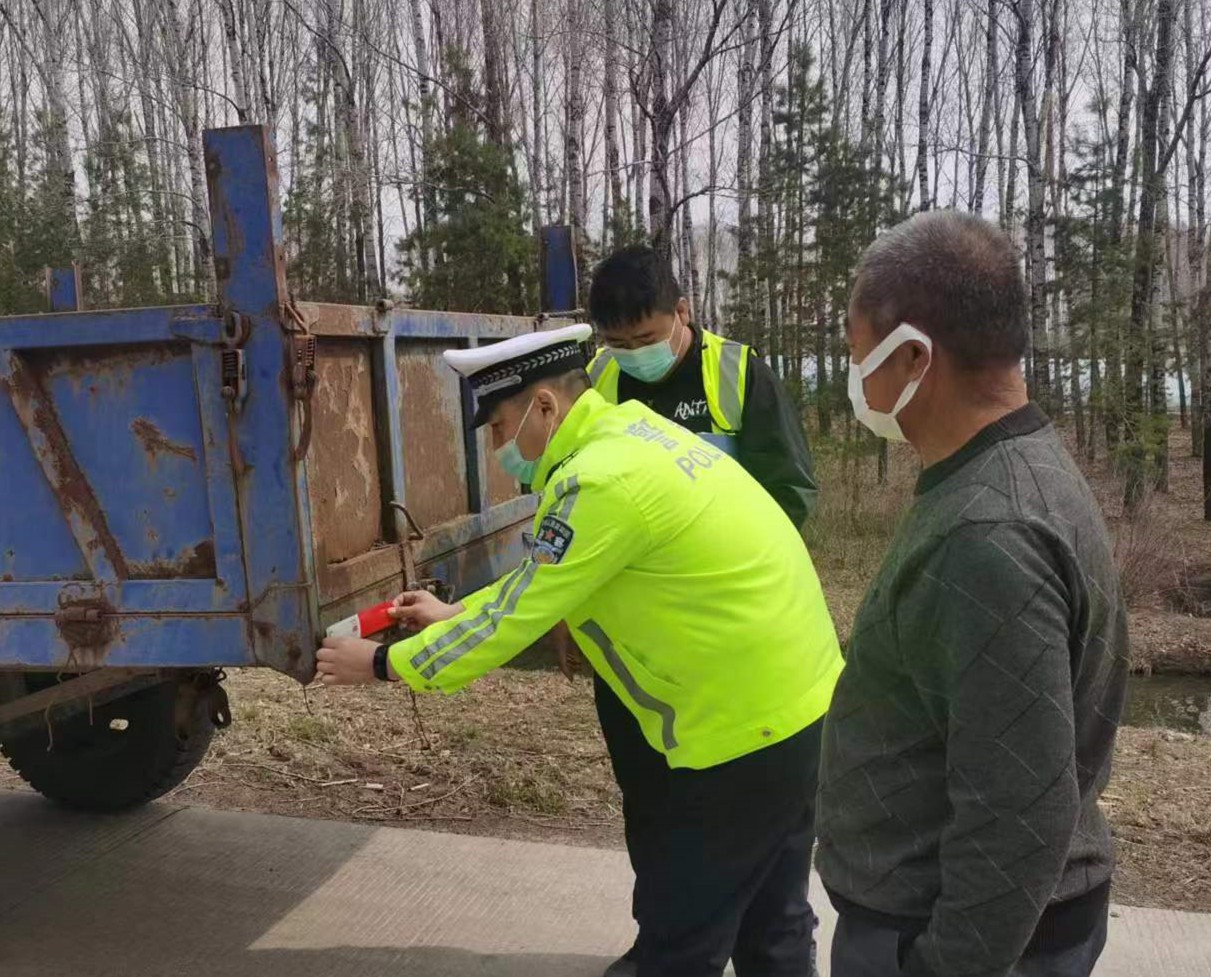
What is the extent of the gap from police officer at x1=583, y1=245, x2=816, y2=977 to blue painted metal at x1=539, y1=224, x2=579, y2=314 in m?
1.10

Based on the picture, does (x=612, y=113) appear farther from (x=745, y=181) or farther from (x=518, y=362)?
(x=518, y=362)

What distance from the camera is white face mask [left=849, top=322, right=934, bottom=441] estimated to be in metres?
1.30

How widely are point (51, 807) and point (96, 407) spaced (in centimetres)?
255

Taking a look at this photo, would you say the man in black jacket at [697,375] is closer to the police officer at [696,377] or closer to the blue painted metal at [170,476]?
the police officer at [696,377]

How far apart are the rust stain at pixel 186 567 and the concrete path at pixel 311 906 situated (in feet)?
4.52

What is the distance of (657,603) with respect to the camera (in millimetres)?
2129

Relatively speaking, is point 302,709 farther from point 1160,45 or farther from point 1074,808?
point 1160,45

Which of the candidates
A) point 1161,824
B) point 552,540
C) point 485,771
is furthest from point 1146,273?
point 552,540

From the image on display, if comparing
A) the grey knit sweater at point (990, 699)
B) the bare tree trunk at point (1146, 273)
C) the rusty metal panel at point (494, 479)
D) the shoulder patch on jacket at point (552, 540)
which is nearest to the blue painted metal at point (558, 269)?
the rusty metal panel at point (494, 479)

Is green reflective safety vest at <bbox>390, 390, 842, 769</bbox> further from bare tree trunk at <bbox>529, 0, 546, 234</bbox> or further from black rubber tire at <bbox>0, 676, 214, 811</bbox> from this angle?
bare tree trunk at <bbox>529, 0, 546, 234</bbox>

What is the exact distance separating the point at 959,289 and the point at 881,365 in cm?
13

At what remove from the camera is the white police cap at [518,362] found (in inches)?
89.9

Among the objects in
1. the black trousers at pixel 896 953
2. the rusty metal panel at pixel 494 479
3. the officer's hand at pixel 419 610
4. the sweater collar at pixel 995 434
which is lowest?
the black trousers at pixel 896 953

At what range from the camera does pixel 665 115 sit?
10570 millimetres
